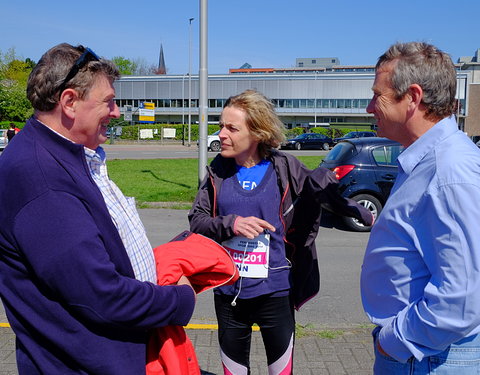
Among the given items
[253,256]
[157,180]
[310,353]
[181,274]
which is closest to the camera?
[181,274]

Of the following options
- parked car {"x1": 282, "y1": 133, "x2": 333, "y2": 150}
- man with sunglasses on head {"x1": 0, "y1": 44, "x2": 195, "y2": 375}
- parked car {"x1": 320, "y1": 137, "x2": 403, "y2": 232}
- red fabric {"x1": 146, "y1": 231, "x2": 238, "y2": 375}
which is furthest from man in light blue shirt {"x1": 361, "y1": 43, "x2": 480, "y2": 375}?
parked car {"x1": 282, "y1": 133, "x2": 333, "y2": 150}

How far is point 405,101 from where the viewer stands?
6.13 ft

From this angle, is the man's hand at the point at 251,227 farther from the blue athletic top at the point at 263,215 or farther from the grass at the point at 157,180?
the grass at the point at 157,180

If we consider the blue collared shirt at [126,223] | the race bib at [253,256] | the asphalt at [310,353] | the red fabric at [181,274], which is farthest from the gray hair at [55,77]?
the asphalt at [310,353]

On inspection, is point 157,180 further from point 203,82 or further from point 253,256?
point 253,256

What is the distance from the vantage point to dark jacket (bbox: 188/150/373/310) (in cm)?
275

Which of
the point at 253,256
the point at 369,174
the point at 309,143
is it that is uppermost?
the point at 253,256

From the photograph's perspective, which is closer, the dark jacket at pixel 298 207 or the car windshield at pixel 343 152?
the dark jacket at pixel 298 207

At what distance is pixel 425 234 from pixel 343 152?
8.01 metres

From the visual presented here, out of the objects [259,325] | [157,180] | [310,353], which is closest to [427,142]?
[259,325]

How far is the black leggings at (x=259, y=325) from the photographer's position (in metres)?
2.75

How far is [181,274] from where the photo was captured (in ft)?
6.31

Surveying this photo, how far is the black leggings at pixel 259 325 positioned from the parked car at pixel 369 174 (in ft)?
21.7

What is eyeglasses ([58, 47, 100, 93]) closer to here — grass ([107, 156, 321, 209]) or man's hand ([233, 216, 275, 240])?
man's hand ([233, 216, 275, 240])
